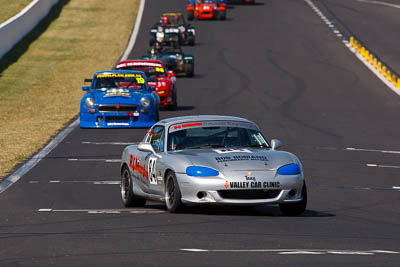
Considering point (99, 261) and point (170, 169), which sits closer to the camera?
point (99, 261)

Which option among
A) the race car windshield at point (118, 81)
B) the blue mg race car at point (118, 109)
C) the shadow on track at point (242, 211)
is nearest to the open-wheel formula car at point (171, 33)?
the race car windshield at point (118, 81)

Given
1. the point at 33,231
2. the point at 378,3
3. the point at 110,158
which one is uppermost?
the point at 33,231

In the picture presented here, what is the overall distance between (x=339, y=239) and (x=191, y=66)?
29.0 meters

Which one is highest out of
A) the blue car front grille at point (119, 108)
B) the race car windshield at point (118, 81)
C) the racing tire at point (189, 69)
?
the race car windshield at point (118, 81)

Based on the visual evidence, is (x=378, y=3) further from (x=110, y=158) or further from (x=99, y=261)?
(x=99, y=261)

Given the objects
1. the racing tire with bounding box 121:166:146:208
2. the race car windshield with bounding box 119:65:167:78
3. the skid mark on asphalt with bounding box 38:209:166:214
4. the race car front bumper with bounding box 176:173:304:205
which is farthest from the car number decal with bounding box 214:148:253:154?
the race car windshield with bounding box 119:65:167:78

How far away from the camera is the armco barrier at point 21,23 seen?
146 ft

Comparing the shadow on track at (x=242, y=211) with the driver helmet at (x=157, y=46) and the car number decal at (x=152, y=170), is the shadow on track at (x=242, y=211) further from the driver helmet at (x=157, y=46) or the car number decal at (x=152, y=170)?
the driver helmet at (x=157, y=46)

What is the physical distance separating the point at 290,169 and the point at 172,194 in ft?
4.77

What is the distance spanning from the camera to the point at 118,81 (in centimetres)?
2658

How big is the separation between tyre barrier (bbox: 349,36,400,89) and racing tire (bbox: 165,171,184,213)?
26.0 metres

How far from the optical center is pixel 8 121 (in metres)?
28.0

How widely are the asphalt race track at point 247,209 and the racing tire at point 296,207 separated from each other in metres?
0.11

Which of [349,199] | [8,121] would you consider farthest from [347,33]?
[349,199]
